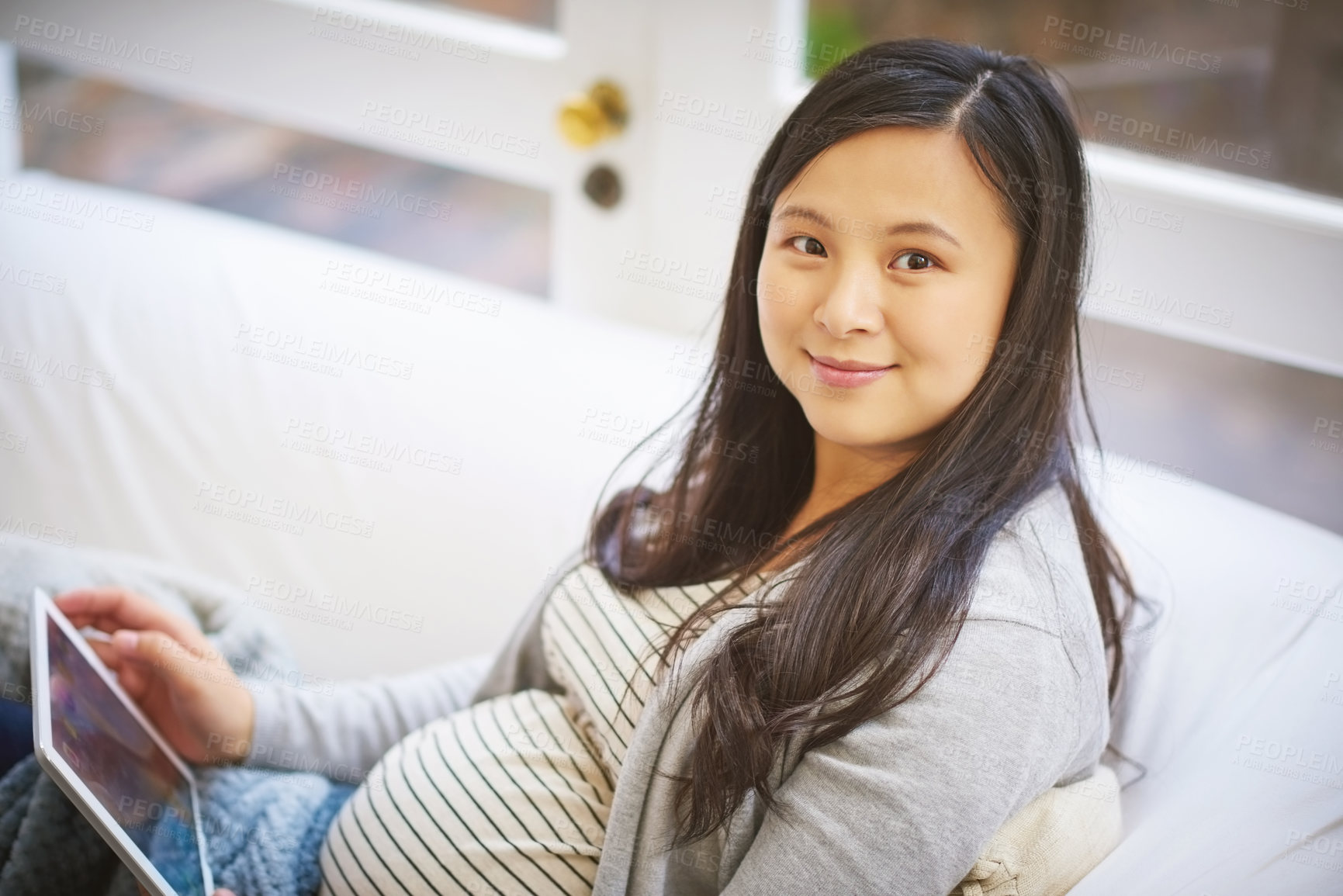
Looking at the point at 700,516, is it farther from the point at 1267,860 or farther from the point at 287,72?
the point at 287,72

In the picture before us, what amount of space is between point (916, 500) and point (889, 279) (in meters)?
0.16

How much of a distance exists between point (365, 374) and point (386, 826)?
0.63 meters

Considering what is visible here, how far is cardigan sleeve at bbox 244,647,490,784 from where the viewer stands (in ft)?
3.43

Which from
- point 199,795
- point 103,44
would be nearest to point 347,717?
point 199,795

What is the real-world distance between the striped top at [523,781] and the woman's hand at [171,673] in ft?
0.48

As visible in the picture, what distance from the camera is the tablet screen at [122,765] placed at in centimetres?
84

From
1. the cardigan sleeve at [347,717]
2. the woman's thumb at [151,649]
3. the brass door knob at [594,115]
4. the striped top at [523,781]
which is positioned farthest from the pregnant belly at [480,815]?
the brass door knob at [594,115]

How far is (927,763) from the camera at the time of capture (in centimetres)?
69

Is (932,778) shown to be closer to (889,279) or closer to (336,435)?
(889,279)

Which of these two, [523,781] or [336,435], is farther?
[336,435]

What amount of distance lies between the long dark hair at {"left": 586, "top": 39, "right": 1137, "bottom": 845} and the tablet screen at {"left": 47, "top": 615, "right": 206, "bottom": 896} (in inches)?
16.0

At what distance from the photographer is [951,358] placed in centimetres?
78

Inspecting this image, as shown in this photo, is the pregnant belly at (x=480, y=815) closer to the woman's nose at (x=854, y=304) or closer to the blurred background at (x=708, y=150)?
the blurred background at (x=708, y=150)

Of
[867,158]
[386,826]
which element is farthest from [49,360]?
[867,158]
